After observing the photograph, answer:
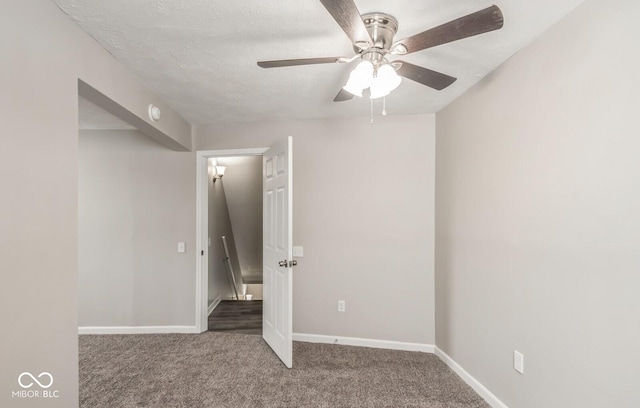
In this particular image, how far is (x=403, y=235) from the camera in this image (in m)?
3.01

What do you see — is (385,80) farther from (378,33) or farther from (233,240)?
(233,240)

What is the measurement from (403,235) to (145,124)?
2.54 m

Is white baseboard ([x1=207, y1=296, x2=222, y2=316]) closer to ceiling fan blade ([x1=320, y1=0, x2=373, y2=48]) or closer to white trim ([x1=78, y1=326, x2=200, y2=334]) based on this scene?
white trim ([x1=78, y1=326, x2=200, y2=334])

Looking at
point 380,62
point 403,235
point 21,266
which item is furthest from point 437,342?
point 21,266

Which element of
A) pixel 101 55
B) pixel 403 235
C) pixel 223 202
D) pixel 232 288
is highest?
pixel 101 55

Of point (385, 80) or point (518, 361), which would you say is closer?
point (385, 80)

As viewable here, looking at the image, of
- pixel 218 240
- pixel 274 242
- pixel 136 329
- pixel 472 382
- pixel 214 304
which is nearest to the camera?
pixel 472 382

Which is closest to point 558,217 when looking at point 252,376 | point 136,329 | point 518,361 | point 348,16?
point 518,361

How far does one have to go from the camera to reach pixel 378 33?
1483 millimetres

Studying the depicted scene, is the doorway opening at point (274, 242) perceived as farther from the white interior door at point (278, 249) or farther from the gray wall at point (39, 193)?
the gray wall at point (39, 193)

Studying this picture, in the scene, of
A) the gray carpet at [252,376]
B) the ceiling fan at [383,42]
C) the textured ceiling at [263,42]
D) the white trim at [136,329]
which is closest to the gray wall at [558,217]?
the textured ceiling at [263,42]

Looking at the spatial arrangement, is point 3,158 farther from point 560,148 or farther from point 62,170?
point 560,148

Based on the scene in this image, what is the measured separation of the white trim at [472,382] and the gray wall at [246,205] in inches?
137

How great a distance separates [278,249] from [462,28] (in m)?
2.25
